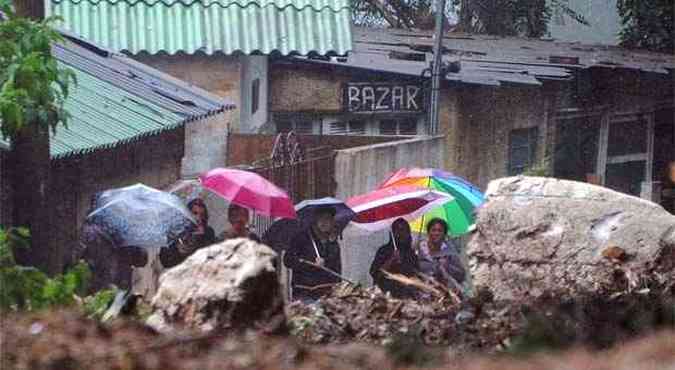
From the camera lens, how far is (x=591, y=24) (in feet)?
86.3

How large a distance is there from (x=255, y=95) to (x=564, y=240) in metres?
8.36

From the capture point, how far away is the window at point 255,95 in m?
15.2

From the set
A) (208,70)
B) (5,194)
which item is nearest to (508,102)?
(208,70)

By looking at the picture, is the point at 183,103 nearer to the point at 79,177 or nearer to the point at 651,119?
the point at 79,177

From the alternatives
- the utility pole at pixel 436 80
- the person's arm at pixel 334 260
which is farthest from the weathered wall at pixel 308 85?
the person's arm at pixel 334 260

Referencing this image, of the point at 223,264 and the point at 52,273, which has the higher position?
the point at 223,264

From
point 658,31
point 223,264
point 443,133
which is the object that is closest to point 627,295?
point 223,264

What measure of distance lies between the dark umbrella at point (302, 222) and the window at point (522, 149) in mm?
7420

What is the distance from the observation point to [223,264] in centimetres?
431

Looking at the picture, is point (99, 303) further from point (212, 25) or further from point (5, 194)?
point (212, 25)

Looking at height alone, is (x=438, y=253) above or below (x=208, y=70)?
below

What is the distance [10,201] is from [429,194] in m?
3.91

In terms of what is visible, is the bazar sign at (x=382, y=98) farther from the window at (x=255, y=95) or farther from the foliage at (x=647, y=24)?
the foliage at (x=647, y=24)

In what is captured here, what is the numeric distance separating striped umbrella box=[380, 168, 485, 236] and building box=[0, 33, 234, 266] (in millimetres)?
1692
